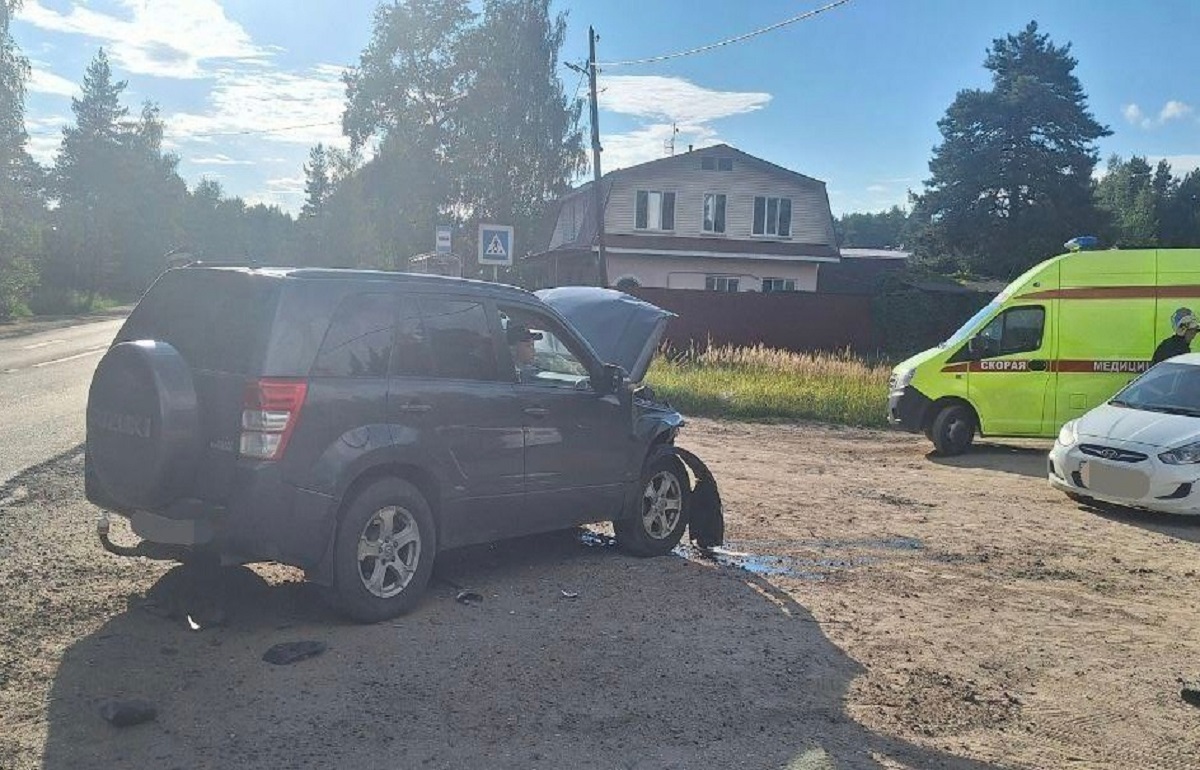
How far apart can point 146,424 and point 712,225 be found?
135 feet

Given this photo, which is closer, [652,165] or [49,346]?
[49,346]

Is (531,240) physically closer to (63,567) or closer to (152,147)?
(152,147)

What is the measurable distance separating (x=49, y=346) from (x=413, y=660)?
2444 cm

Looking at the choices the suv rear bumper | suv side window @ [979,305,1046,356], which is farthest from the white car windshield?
the suv rear bumper

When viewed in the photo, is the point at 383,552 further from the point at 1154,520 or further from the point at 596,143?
the point at 596,143

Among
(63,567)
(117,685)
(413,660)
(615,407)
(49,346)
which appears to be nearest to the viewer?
(117,685)

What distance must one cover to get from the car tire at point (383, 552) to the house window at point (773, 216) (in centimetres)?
4142

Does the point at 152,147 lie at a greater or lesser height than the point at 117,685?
greater

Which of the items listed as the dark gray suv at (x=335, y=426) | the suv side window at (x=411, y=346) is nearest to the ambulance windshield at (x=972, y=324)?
the dark gray suv at (x=335, y=426)

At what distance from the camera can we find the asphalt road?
34.5 ft

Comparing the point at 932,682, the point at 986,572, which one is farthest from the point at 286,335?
the point at 986,572

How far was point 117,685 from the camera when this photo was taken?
4707 mm

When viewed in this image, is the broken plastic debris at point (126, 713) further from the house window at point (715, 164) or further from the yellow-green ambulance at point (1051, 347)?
the house window at point (715, 164)

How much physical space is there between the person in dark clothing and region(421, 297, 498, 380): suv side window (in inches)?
424
